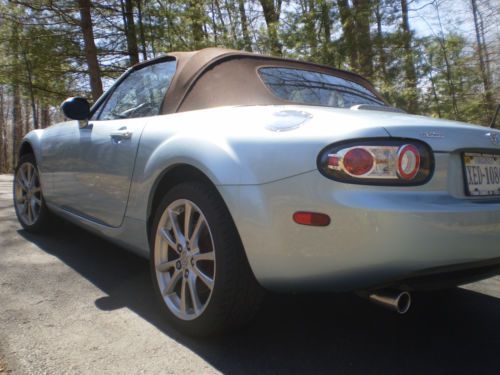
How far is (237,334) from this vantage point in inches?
88.0

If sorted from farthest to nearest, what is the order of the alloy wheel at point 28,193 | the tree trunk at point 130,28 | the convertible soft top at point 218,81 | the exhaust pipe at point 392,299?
the tree trunk at point 130,28 → the alloy wheel at point 28,193 → the convertible soft top at point 218,81 → the exhaust pipe at point 392,299

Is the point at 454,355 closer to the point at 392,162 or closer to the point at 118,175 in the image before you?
the point at 392,162

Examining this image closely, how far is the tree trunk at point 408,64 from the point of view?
10.0m

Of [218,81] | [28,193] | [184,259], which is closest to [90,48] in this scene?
[28,193]

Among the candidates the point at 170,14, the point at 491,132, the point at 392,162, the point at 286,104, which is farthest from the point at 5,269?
the point at 170,14

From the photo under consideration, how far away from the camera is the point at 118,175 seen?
2820mm

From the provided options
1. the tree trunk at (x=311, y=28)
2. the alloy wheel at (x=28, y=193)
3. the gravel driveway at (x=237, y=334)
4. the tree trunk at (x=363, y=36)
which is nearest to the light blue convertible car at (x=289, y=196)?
the gravel driveway at (x=237, y=334)

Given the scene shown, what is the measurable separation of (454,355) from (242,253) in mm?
1079

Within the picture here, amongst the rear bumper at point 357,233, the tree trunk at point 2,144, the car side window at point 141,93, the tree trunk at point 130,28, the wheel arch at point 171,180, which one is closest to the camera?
the rear bumper at point 357,233

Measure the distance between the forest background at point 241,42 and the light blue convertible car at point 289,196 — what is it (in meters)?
7.67

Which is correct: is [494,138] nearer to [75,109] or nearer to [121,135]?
[121,135]

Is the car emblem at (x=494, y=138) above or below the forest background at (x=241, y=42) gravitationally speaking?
below

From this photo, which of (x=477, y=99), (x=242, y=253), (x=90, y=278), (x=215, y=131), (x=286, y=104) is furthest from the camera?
(x=477, y=99)

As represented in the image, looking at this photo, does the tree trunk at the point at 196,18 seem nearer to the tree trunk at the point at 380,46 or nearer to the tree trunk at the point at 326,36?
the tree trunk at the point at 326,36
